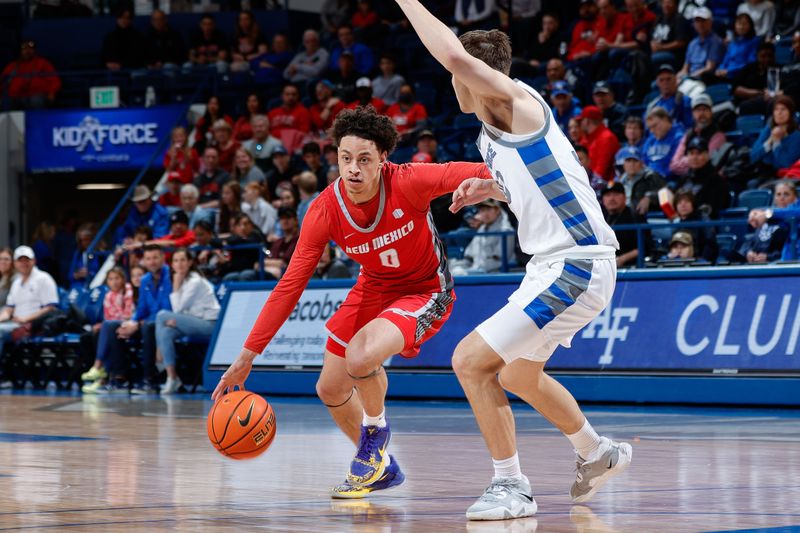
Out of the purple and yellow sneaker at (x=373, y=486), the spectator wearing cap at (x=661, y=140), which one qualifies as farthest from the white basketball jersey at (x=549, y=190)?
the spectator wearing cap at (x=661, y=140)

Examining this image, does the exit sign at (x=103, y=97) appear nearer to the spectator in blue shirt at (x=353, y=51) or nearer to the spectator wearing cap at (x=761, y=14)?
the spectator in blue shirt at (x=353, y=51)

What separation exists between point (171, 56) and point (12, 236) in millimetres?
4977

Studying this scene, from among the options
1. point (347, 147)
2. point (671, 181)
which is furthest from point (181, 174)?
point (347, 147)

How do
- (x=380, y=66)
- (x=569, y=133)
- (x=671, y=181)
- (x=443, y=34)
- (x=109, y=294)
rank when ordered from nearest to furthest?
(x=443, y=34) < (x=671, y=181) < (x=569, y=133) < (x=109, y=294) < (x=380, y=66)

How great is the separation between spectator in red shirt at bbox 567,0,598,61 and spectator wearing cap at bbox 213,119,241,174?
5.77 meters

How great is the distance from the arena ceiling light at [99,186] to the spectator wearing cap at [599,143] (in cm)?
1436

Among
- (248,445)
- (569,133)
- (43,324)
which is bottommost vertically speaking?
(43,324)

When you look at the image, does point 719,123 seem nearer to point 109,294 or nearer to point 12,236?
point 109,294

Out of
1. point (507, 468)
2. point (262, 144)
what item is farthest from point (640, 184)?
point (507, 468)

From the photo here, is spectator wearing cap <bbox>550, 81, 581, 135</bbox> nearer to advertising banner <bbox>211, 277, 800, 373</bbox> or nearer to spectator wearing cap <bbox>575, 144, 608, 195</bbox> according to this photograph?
spectator wearing cap <bbox>575, 144, 608, 195</bbox>

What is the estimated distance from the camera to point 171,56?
26.4 meters

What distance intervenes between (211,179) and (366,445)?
564 inches

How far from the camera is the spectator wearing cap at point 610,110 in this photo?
1728cm

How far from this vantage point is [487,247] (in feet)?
49.7
